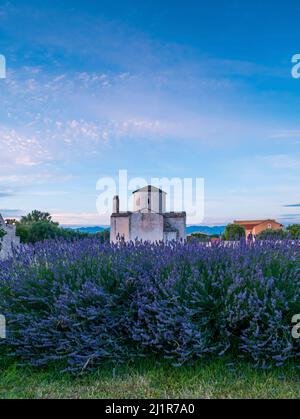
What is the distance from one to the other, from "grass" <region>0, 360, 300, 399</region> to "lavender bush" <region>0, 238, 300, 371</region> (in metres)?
0.09

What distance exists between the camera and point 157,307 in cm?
339

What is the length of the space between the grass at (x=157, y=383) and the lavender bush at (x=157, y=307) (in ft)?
0.30

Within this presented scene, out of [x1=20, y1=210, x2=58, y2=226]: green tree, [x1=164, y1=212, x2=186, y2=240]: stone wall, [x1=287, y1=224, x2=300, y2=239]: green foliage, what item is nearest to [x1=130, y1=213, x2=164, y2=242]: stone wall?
[x1=164, y1=212, x2=186, y2=240]: stone wall

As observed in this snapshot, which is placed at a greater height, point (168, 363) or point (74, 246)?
point (74, 246)

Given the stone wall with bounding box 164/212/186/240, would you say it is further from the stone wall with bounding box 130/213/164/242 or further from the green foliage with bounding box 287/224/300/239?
the green foliage with bounding box 287/224/300/239

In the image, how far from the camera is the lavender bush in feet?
10.9

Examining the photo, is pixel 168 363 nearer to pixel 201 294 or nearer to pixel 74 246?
pixel 201 294

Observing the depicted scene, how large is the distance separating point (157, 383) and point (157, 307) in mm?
560

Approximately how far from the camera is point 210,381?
3.10 metres

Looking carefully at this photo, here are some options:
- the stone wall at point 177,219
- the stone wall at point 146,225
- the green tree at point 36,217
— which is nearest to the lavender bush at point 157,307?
the stone wall at point 177,219
